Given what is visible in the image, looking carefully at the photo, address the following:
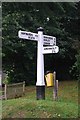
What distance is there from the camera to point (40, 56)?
36.0 feet

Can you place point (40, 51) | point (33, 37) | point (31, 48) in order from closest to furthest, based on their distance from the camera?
1. point (33, 37)
2. point (40, 51)
3. point (31, 48)

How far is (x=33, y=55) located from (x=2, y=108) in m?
12.6

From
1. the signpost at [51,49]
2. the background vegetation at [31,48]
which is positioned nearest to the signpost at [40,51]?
the signpost at [51,49]

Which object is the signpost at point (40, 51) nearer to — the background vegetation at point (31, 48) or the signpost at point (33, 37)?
the signpost at point (33, 37)

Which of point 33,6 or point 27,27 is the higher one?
point 27,27

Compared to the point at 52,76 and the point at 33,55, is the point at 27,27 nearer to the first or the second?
the point at 33,55

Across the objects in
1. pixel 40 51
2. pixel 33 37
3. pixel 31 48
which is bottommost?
pixel 40 51

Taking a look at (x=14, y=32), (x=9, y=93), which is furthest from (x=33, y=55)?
(x=9, y=93)

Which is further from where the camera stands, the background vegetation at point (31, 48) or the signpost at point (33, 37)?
the background vegetation at point (31, 48)

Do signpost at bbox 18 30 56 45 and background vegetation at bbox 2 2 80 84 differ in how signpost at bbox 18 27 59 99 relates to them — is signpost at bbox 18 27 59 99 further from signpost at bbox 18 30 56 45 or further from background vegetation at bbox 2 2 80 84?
background vegetation at bbox 2 2 80 84

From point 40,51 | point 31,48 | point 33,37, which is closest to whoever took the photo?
point 33,37

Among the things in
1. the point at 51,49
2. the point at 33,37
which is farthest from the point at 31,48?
the point at 33,37

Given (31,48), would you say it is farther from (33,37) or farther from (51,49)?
(33,37)

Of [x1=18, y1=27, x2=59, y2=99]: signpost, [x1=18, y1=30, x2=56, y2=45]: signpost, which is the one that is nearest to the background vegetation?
[x1=18, y1=30, x2=56, y2=45]: signpost
